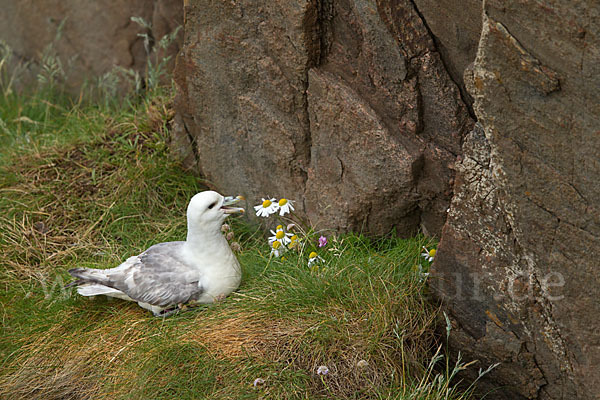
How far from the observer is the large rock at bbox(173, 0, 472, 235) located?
9.49 feet

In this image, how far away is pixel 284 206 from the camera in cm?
347

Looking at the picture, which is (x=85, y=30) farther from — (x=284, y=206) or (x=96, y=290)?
(x=96, y=290)

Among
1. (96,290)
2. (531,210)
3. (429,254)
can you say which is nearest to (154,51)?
(96,290)

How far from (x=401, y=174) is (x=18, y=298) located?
1901 mm

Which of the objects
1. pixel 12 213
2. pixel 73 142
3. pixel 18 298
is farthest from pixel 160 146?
pixel 18 298

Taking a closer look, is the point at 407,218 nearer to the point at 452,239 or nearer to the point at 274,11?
the point at 452,239

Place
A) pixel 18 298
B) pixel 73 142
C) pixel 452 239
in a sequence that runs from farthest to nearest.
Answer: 1. pixel 73 142
2. pixel 18 298
3. pixel 452 239

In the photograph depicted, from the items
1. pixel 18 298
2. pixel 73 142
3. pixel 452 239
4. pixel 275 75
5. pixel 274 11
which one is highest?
pixel 274 11

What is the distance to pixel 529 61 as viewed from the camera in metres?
2.07

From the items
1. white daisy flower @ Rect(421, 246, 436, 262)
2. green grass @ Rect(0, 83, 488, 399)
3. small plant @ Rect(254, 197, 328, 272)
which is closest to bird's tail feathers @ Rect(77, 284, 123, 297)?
green grass @ Rect(0, 83, 488, 399)

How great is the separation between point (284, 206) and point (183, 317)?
2.49 feet

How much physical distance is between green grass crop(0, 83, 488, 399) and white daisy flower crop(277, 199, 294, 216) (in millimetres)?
234

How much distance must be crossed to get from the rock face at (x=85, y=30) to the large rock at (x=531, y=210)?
9.39 ft

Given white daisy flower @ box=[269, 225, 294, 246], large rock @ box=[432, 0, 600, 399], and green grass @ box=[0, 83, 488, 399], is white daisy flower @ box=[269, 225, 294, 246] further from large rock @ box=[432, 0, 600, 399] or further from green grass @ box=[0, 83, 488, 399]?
large rock @ box=[432, 0, 600, 399]
